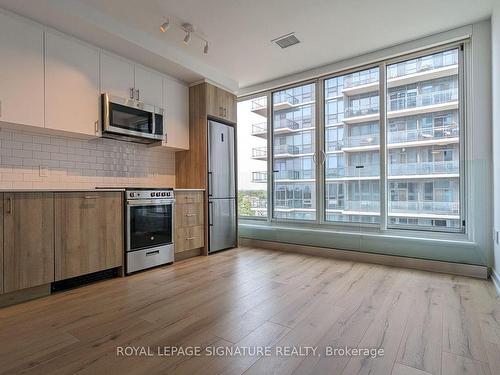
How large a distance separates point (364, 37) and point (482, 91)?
4.45 ft

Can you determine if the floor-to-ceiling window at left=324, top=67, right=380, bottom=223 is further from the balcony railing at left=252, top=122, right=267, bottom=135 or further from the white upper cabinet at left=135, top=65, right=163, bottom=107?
the white upper cabinet at left=135, top=65, right=163, bottom=107

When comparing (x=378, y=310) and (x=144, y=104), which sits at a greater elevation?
(x=144, y=104)

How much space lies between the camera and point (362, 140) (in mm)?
3734

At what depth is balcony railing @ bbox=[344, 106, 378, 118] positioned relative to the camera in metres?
3.67

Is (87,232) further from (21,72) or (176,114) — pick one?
(176,114)

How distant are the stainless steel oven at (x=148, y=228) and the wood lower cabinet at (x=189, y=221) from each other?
0.39 ft

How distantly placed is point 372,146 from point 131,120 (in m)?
3.01

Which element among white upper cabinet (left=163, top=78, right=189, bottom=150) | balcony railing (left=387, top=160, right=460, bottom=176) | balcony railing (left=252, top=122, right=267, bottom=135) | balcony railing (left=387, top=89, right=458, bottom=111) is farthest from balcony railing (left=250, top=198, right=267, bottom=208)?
balcony railing (left=387, top=89, right=458, bottom=111)

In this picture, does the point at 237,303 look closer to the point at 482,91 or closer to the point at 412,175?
the point at 412,175

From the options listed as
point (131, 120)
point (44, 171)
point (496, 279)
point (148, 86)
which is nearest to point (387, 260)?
point (496, 279)

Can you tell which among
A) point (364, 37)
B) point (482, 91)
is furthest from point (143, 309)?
point (482, 91)

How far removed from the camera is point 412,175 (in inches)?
134

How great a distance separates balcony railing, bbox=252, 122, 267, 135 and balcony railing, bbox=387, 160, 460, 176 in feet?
6.59

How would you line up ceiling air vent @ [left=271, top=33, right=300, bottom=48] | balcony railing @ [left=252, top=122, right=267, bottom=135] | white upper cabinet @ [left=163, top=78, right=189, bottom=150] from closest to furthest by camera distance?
1. ceiling air vent @ [left=271, top=33, right=300, bottom=48]
2. white upper cabinet @ [left=163, top=78, right=189, bottom=150]
3. balcony railing @ [left=252, top=122, right=267, bottom=135]
